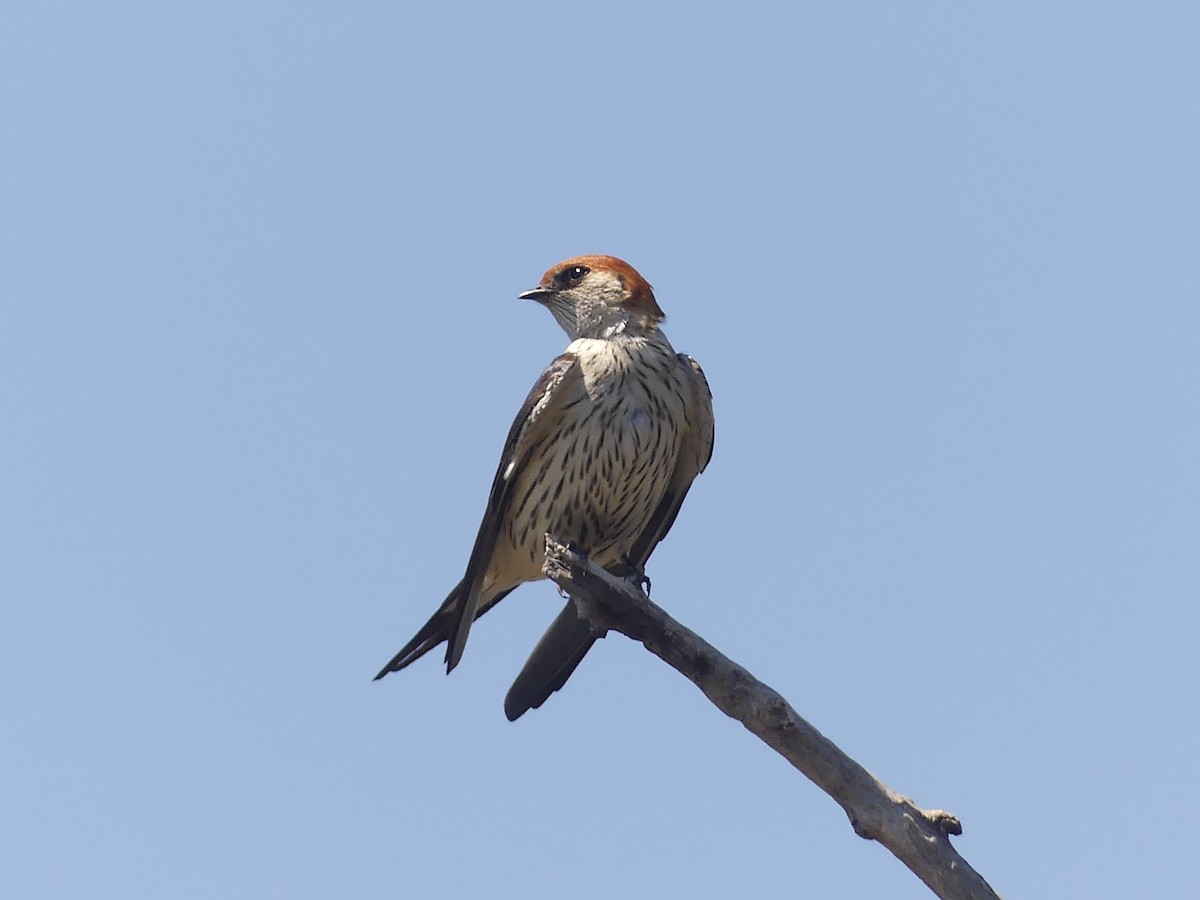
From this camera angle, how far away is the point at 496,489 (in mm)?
9828

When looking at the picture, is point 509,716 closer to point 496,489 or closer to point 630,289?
point 496,489

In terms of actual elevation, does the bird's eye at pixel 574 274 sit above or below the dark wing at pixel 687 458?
above

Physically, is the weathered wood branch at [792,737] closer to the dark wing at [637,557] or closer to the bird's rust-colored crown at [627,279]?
the dark wing at [637,557]

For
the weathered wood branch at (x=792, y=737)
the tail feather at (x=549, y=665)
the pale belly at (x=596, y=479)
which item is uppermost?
the pale belly at (x=596, y=479)

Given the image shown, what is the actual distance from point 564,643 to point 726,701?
239cm

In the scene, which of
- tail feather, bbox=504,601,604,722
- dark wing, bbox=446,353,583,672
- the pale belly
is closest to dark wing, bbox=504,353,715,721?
tail feather, bbox=504,601,604,722

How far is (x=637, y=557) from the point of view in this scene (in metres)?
10.3

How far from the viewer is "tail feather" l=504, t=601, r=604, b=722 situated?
949 cm

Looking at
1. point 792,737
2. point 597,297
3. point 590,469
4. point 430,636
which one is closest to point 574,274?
point 597,297

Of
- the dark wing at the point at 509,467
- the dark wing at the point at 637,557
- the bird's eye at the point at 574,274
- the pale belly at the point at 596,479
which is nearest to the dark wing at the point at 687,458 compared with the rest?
the dark wing at the point at 637,557

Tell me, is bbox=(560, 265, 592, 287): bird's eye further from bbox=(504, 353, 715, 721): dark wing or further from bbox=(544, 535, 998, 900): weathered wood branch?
bbox=(544, 535, 998, 900): weathered wood branch

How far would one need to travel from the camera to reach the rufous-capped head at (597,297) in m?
10.2

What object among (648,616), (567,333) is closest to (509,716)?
(648,616)

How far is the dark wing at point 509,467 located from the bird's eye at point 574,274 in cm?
90
